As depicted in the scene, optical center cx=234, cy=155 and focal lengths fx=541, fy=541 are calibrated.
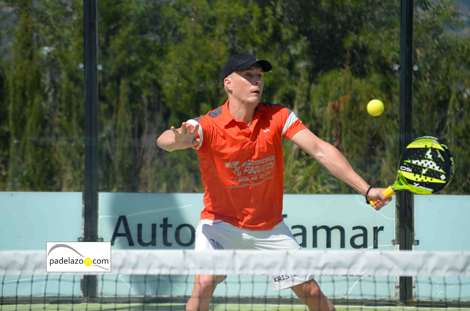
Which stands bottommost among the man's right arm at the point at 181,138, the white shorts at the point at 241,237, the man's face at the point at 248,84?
the white shorts at the point at 241,237

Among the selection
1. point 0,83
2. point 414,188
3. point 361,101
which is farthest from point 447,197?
point 0,83

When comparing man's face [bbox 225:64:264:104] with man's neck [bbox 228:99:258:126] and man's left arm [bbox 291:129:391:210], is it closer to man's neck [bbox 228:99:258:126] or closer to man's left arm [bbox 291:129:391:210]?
man's neck [bbox 228:99:258:126]

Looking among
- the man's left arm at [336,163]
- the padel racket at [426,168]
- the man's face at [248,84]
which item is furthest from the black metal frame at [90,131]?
the padel racket at [426,168]

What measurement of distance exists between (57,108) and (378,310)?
359cm

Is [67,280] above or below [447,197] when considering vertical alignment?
below

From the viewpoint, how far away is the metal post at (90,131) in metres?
5.12

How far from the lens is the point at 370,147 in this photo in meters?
5.32

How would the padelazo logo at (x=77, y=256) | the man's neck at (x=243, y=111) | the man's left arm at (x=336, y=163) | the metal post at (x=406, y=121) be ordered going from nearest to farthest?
1. the man's left arm at (x=336, y=163)
2. the padelazo logo at (x=77, y=256)
3. the man's neck at (x=243, y=111)
4. the metal post at (x=406, y=121)

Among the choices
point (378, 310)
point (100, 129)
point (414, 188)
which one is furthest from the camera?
point (100, 129)

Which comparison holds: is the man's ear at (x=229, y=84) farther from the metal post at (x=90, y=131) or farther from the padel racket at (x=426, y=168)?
the metal post at (x=90, y=131)

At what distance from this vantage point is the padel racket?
2.93m

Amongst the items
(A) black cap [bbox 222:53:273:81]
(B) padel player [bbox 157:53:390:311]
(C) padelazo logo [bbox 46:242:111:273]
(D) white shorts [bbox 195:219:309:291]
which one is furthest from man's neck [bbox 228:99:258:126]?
(C) padelazo logo [bbox 46:242:111:273]

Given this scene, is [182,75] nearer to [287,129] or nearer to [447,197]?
[287,129]

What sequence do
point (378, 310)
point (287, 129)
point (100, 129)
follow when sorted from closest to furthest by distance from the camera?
point (287, 129) < point (378, 310) < point (100, 129)
